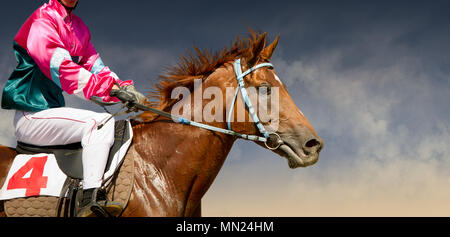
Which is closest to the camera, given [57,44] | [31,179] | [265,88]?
[31,179]

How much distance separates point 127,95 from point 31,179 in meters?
1.47

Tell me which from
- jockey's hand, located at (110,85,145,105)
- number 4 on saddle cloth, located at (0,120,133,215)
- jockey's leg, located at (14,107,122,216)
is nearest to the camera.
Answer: jockey's leg, located at (14,107,122,216)

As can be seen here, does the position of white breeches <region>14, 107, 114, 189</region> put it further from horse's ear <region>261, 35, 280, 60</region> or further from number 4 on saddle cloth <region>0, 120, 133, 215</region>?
Answer: horse's ear <region>261, 35, 280, 60</region>

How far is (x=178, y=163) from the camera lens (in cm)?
409

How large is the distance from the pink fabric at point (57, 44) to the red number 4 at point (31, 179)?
0.95 metres

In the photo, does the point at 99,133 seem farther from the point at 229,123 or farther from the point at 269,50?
the point at 269,50

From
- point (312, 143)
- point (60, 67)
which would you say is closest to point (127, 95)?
point (60, 67)

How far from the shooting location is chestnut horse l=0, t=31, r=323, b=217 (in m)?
3.91

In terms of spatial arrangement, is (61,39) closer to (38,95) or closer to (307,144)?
(38,95)

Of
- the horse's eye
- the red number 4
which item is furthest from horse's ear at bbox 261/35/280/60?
the red number 4

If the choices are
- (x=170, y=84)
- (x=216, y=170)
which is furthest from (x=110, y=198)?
(x=170, y=84)

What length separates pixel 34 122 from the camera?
4.06 meters
